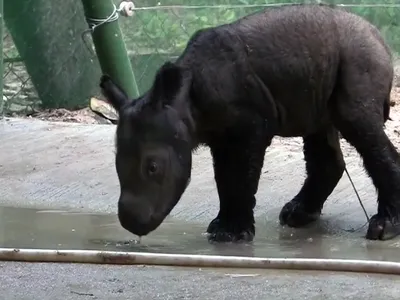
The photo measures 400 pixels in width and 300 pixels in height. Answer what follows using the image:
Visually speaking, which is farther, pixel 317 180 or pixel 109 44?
pixel 109 44

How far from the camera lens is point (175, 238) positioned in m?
5.32

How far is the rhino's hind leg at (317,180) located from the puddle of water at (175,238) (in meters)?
0.09

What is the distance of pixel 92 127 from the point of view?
825 cm

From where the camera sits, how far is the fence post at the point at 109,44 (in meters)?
8.52

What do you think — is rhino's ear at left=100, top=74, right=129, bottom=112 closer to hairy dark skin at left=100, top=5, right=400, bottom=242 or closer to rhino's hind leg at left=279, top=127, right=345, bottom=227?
hairy dark skin at left=100, top=5, right=400, bottom=242

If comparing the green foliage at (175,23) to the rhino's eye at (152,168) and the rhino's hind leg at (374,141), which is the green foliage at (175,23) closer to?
the rhino's hind leg at (374,141)

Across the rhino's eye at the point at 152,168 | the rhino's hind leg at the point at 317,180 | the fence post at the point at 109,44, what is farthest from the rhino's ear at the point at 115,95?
the fence post at the point at 109,44

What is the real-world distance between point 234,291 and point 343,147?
12.2 ft

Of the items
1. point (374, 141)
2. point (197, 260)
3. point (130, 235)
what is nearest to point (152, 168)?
point (130, 235)

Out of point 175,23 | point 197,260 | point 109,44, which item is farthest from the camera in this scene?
point 175,23

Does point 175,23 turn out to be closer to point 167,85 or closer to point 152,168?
point 167,85

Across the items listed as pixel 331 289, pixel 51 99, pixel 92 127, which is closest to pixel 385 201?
pixel 331 289

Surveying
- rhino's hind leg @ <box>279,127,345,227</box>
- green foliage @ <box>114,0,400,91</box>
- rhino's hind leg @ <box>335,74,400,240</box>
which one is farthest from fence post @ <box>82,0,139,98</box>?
rhino's hind leg @ <box>335,74,400,240</box>

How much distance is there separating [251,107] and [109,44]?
3505 mm
